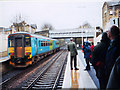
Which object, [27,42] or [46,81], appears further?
[27,42]

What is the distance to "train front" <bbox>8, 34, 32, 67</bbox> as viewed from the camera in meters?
10.6

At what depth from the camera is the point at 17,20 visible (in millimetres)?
21703

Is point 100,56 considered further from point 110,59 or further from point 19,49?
point 19,49

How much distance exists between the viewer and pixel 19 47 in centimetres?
1079

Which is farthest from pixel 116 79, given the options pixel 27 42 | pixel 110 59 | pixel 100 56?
pixel 27 42

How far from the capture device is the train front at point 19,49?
10.6 metres

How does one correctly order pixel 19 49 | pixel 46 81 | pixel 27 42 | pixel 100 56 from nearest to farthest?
pixel 100 56, pixel 46 81, pixel 19 49, pixel 27 42

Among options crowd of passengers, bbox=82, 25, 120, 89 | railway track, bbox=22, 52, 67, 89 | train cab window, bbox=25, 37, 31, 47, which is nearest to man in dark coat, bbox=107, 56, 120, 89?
crowd of passengers, bbox=82, 25, 120, 89

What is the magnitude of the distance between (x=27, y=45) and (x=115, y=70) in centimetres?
996

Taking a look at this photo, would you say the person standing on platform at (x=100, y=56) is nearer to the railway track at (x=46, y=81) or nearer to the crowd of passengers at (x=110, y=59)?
the crowd of passengers at (x=110, y=59)

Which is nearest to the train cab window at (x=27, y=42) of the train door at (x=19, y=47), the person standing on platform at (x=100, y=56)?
the train door at (x=19, y=47)

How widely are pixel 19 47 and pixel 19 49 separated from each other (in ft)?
0.52

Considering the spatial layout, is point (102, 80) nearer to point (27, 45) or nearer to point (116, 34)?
point (116, 34)

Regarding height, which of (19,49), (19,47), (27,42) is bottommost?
(19,49)
